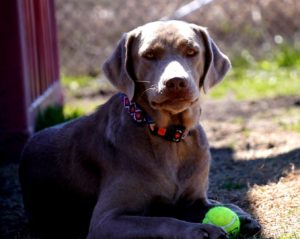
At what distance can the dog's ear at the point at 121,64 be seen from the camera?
172 inches

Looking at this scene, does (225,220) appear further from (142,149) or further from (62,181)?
(62,181)

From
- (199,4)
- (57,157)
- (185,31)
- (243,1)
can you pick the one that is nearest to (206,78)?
(185,31)

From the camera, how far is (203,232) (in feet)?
12.5

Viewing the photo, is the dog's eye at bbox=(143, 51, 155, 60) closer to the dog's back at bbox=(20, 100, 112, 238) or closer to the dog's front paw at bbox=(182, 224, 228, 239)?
the dog's back at bbox=(20, 100, 112, 238)

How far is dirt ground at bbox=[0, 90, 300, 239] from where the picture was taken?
Result: 4613mm

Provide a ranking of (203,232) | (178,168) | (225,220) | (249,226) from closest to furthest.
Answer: (203,232)
(225,220)
(249,226)
(178,168)

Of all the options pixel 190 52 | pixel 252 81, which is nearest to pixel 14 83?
pixel 190 52

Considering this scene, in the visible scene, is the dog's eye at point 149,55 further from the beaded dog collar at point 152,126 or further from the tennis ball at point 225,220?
the tennis ball at point 225,220

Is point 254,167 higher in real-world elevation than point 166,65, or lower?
lower

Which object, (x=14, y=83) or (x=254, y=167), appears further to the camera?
(x=14, y=83)

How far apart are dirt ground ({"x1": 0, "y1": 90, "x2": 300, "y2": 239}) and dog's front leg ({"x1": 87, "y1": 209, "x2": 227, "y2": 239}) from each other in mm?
544

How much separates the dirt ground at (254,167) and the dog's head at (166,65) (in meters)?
0.89

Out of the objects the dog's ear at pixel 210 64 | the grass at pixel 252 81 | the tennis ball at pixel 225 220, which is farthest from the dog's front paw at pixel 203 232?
the grass at pixel 252 81

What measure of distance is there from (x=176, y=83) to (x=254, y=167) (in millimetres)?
2016
